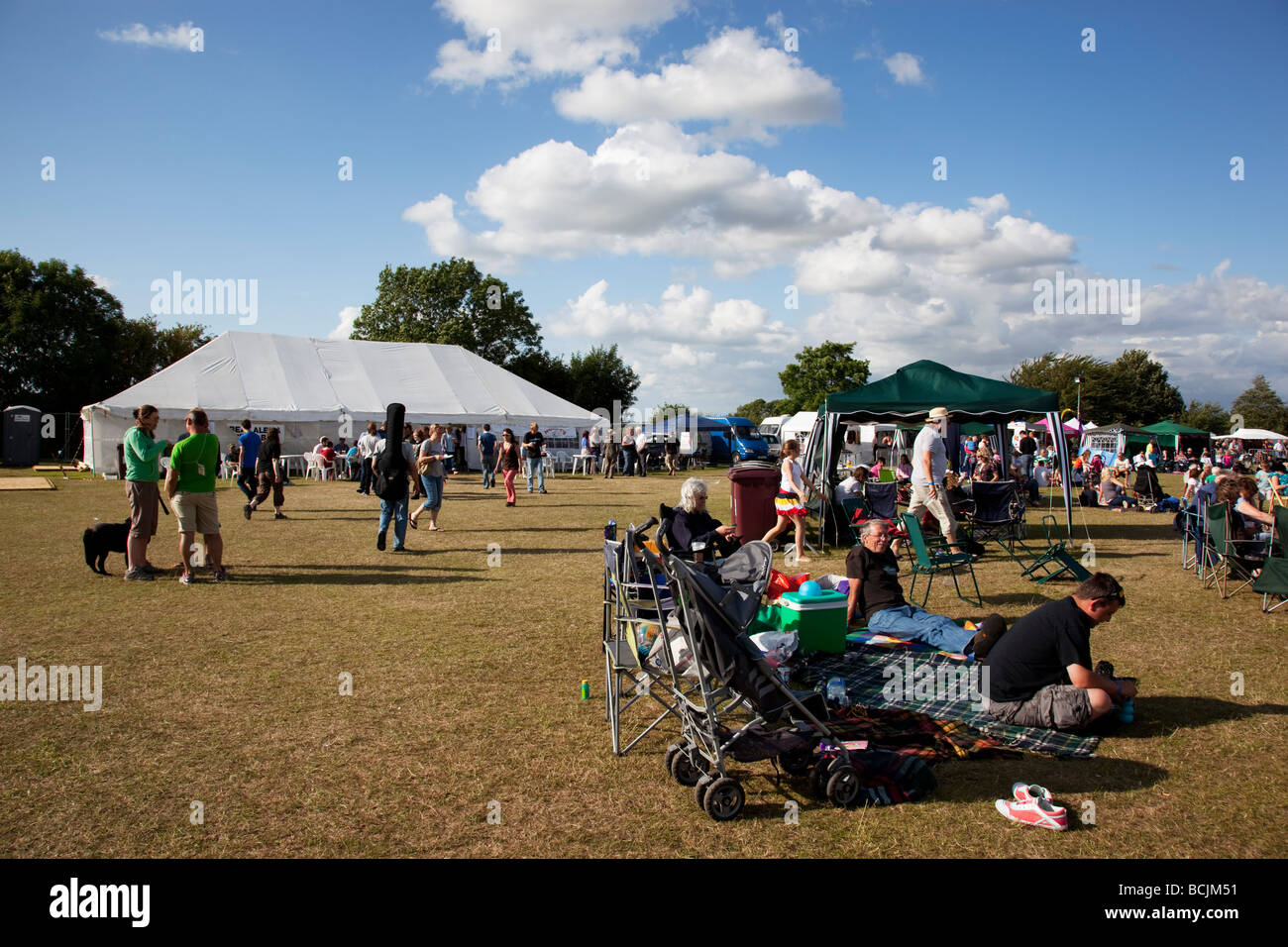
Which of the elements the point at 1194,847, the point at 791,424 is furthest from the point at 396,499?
the point at 791,424

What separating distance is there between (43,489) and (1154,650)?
80.1ft

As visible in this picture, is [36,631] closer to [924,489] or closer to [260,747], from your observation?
[260,747]

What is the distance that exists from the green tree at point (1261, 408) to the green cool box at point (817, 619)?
7934 cm

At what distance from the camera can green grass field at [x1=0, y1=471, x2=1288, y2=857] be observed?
11.1 feet

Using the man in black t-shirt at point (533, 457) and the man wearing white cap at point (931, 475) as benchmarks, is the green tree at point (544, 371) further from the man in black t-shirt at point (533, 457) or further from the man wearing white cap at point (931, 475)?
the man wearing white cap at point (931, 475)

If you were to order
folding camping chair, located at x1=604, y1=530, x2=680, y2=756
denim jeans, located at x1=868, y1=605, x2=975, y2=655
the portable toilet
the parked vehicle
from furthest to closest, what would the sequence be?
1. the parked vehicle
2. the portable toilet
3. denim jeans, located at x1=868, y1=605, x2=975, y2=655
4. folding camping chair, located at x1=604, y1=530, x2=680, y2=756

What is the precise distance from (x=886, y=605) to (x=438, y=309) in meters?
49.5

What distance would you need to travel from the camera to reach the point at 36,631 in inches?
257

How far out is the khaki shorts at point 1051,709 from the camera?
448 centimetres

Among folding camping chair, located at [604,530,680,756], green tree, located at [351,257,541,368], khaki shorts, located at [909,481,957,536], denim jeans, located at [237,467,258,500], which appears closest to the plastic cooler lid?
folding camping chair, located at [604,530,680,756]

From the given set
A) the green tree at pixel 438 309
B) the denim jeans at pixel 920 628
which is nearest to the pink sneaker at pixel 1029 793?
the denim jeans at pixel 920 628

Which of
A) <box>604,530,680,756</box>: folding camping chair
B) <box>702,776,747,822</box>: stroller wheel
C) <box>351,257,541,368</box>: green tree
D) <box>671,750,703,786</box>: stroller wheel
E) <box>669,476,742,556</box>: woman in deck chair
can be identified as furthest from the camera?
<box>351,257,541,368</box>: green tree

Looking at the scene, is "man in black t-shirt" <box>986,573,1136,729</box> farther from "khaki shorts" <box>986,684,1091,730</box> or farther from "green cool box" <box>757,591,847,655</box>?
"green cool box" <box>757,591,847,655</box>

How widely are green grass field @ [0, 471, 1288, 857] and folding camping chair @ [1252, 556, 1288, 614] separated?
248mm
